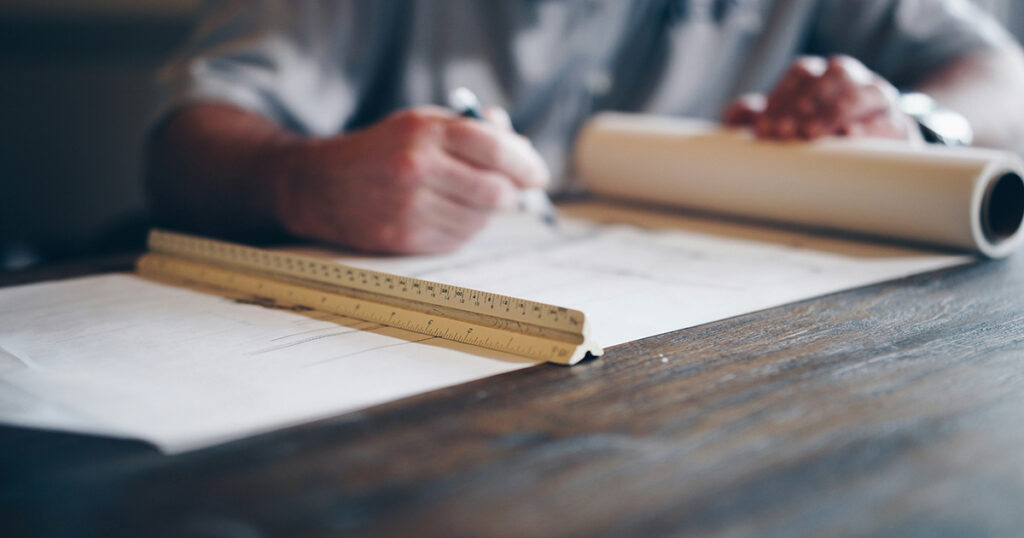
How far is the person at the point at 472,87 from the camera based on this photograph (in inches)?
37.5

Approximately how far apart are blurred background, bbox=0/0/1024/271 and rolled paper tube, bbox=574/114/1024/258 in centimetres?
169

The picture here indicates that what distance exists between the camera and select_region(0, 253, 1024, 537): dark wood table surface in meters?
0.38

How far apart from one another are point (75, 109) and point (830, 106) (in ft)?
7.91

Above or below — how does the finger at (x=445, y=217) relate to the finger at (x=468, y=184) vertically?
below

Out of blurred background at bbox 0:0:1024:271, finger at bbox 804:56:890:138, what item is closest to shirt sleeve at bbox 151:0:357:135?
finger at bbox 804:56:890:138

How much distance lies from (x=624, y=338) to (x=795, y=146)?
627 millimetres

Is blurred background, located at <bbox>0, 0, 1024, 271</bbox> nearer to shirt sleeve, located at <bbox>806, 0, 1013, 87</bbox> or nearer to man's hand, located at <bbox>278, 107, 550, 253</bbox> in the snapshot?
shirt sleeve, located at <bbox>806, 0, 1013, 87</bbox>

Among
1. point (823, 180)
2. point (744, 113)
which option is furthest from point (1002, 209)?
point (744, 113)

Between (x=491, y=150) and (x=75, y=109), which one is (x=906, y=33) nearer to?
(x=491, y=150)

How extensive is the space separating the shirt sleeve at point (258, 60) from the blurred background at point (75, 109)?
4.34 feet

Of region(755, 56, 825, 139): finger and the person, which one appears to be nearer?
the person

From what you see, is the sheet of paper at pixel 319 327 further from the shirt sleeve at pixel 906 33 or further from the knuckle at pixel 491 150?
the shirt sleeve at pixel 906 33

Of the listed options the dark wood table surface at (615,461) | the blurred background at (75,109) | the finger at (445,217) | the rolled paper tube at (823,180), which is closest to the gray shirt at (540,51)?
the rolled paper tube at (823,180)

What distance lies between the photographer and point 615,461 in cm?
44
